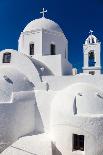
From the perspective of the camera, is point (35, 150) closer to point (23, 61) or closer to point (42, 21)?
point (23, 61)

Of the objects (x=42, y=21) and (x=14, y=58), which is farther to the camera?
(x=42, y=21)

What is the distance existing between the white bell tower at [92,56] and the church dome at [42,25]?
9.30 ft

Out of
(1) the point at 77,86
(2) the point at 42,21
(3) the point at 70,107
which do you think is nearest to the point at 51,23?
(2) the point at 42,21

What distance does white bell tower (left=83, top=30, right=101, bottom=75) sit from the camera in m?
20.1

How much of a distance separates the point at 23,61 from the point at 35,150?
20.1 ft

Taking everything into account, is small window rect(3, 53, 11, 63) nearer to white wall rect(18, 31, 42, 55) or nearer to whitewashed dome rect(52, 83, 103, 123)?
white wall rect(18, 31, 42, 55)

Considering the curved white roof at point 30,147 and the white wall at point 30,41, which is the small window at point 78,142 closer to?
the curved white roof at point 30,147

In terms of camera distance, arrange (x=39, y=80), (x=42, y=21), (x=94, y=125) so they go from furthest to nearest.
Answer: (x=42, y=21) < (x=39, y=80) < (x=94, y=125)

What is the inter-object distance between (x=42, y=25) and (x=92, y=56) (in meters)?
5.00

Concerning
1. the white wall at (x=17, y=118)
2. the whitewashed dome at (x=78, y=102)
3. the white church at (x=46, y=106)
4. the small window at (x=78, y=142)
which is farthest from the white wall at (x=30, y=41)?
the small window at (x=78, y=142)

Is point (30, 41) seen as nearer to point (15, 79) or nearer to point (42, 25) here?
point (42, 25)

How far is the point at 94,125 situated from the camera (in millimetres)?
12930

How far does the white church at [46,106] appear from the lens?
13.1 m

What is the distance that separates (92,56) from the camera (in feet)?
68.7
